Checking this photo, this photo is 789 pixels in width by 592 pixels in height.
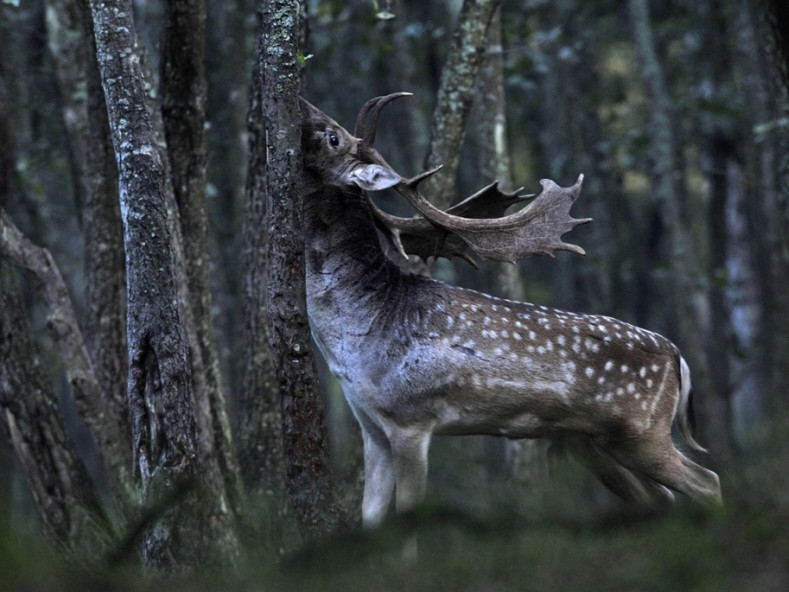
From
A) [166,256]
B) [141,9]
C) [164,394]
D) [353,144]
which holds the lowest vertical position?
[164,394]

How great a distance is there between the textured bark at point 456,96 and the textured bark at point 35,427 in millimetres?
3314

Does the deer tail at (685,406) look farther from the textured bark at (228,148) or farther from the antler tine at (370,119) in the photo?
the textured bark at (228,148)

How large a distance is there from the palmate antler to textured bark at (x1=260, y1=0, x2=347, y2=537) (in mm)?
1353

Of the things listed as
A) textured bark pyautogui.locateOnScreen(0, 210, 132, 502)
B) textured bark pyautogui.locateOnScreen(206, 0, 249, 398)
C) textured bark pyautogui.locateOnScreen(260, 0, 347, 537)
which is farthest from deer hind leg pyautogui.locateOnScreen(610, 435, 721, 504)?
textured bark pyautogui.locateOnScreen(206, 0, 249, 398)

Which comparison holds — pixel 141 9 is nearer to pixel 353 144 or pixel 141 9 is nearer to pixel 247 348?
pixel 247 348

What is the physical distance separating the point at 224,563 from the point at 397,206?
17106 millimetres

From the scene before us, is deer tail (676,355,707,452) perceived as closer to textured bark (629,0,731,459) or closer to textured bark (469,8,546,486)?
textured bark (469,8,546,486)

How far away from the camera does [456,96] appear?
30.3ft

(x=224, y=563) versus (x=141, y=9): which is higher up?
(x=141, y=9)

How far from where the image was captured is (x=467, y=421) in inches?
291

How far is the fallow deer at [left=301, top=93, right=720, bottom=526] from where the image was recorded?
7246mm

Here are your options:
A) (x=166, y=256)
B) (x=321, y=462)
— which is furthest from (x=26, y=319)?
(x=321, y=462)

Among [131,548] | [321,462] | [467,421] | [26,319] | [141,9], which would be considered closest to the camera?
[131,548]

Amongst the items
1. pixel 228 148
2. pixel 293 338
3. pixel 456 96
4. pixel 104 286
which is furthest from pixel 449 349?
pixel 228 148
